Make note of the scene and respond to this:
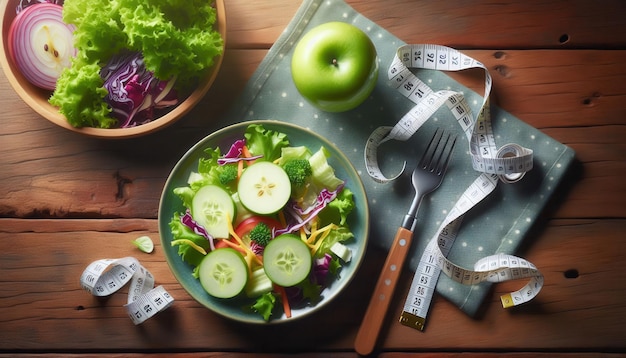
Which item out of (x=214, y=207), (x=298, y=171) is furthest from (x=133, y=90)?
(x=298, y=171)

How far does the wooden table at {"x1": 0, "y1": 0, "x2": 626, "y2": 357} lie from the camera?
6.45 feet

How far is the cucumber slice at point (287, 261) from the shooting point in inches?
69.7

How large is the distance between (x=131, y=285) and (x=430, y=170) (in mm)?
1080

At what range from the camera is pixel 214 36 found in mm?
1823

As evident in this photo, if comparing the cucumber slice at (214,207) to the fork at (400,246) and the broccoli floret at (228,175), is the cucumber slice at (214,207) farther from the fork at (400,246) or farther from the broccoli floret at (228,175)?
the fork at (400,246)

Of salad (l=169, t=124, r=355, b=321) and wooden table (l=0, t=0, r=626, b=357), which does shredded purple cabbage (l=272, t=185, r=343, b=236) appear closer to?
salad (l=169, t=124, r=355, b=321)

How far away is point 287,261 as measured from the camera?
1772mm

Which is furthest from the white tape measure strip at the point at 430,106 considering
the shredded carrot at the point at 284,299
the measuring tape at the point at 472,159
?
the shredded carrot at the point at 284,299

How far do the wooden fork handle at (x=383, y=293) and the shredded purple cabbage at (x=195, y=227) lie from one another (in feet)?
1.82

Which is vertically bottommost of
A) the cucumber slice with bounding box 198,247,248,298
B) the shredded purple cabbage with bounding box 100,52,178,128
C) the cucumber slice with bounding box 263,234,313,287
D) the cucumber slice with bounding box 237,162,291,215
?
the cucumber slice with bounding box 198,247,248,298

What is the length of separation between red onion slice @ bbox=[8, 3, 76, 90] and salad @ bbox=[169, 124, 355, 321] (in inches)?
22.0

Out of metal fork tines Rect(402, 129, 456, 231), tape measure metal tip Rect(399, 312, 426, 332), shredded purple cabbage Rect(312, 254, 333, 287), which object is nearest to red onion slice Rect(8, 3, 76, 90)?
shredded purple cabbage Rect(312, 254, 333, 287)

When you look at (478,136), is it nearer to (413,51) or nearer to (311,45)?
(413,51)

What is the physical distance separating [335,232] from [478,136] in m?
0.59
